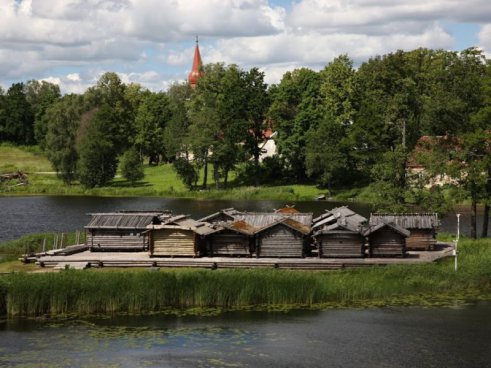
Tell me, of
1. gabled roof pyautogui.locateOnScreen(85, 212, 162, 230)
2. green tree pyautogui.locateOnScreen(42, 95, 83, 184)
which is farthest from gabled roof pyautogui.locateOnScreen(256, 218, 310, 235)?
green tree pyautogui.locateOnScreen(42, 95, 83, 184)

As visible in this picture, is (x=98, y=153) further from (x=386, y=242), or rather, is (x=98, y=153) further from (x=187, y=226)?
(x=386, y=242)

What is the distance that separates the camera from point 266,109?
123500 millimetres

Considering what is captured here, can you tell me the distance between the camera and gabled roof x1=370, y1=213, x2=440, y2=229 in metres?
54.8

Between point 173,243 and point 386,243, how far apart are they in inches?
546

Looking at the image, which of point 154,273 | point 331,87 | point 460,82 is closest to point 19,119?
point 331,87

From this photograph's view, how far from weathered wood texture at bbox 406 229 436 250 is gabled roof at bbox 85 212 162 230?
57.7ft

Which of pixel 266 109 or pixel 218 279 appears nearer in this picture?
pixel 218 279

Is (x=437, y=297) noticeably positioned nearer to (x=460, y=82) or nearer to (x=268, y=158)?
(x=460, y=82)

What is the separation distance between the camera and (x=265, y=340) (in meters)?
36.3

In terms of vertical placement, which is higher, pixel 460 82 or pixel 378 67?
pixel 378 67

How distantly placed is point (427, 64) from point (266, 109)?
82.9 feet

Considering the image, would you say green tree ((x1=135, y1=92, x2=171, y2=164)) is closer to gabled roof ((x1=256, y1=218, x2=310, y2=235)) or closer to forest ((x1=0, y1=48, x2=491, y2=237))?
forest ((x1=0, y1=48, x2=491, y2=237))

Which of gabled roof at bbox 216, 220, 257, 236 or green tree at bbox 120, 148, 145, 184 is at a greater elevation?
green tree at bbox 120, 148, 145, 184

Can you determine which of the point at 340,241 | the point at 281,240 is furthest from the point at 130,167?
the point at 340,241
